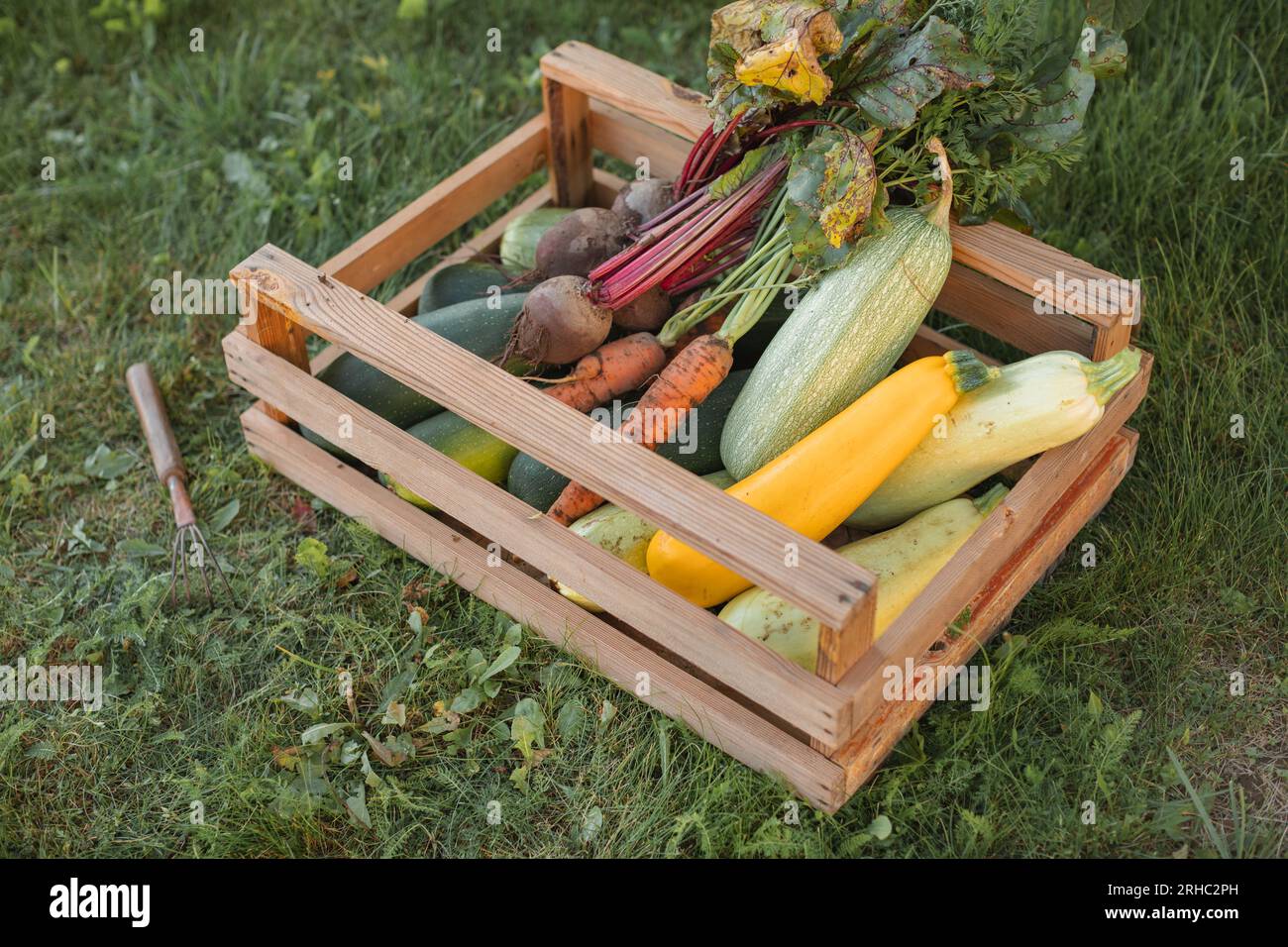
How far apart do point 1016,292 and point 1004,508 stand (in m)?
0.65

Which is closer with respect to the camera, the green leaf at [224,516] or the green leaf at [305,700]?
the green leaf at [305,700]

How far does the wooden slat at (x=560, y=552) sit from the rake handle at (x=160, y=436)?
0.34m

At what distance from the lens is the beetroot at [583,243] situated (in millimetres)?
3004

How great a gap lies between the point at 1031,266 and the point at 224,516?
1845 mm

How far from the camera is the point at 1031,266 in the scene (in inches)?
107

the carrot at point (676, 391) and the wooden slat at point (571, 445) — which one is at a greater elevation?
the wooden slat at point (571, 445)

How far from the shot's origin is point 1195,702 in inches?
107

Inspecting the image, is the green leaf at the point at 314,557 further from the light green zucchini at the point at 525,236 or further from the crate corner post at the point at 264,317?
the light green zucchini at the point at 525,236

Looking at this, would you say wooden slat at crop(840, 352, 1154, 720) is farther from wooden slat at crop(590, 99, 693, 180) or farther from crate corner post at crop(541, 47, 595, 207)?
crate corner post at crop(541, 47, 595, 207)

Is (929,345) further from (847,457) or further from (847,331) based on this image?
(847,457)

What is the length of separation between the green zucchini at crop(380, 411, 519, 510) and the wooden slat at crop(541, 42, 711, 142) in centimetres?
81

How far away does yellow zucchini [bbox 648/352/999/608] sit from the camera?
256 centimetres

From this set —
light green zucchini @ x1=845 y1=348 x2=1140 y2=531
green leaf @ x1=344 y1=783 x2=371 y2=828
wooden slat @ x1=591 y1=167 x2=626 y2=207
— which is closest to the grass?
green leaf @ x1=344 y1=783 x2=371 y2=828


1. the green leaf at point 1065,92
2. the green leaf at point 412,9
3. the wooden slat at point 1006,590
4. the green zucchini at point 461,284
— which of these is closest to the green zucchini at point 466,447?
the green zucchini at point 461,284
